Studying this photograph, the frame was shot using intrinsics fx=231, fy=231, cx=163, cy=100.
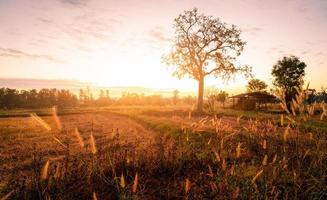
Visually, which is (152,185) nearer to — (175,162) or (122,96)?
(175,162)

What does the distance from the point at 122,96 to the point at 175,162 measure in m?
140

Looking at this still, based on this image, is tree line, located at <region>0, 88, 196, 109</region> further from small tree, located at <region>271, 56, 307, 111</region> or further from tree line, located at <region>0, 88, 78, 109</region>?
small tree, located at <region>271, 56, 307, 111</region>

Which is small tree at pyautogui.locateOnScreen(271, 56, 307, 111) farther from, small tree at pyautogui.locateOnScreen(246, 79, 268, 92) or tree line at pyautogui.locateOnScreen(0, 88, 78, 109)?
tree line at pyautogui.locateOnScreen(0, 88, 78, 109)

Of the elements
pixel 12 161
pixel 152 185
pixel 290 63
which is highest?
pixel 290 63

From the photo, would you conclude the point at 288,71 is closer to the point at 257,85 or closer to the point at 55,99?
the point at 257,85

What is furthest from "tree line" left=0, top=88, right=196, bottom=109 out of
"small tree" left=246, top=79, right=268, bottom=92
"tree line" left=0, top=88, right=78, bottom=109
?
"small tree" left=246, top=79, right=268, bottom=92

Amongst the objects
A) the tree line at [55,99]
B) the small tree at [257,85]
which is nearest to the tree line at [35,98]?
the tree line at [55,99]

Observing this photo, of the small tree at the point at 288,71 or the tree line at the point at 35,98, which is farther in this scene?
the tree line at the point at 35,98

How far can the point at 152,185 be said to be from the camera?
181 inches

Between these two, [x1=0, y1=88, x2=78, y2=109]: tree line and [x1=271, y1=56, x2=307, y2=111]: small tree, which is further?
[x1=0, y1=88, x2=78, y2=109]: tree line

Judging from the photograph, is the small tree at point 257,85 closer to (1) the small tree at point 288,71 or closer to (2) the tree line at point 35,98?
(1) the small tree at point 288,71

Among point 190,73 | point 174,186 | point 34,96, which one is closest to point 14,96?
point 34,96

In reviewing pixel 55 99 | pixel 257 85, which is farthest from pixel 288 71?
pixel 55 99

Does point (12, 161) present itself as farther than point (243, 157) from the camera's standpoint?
Yes
